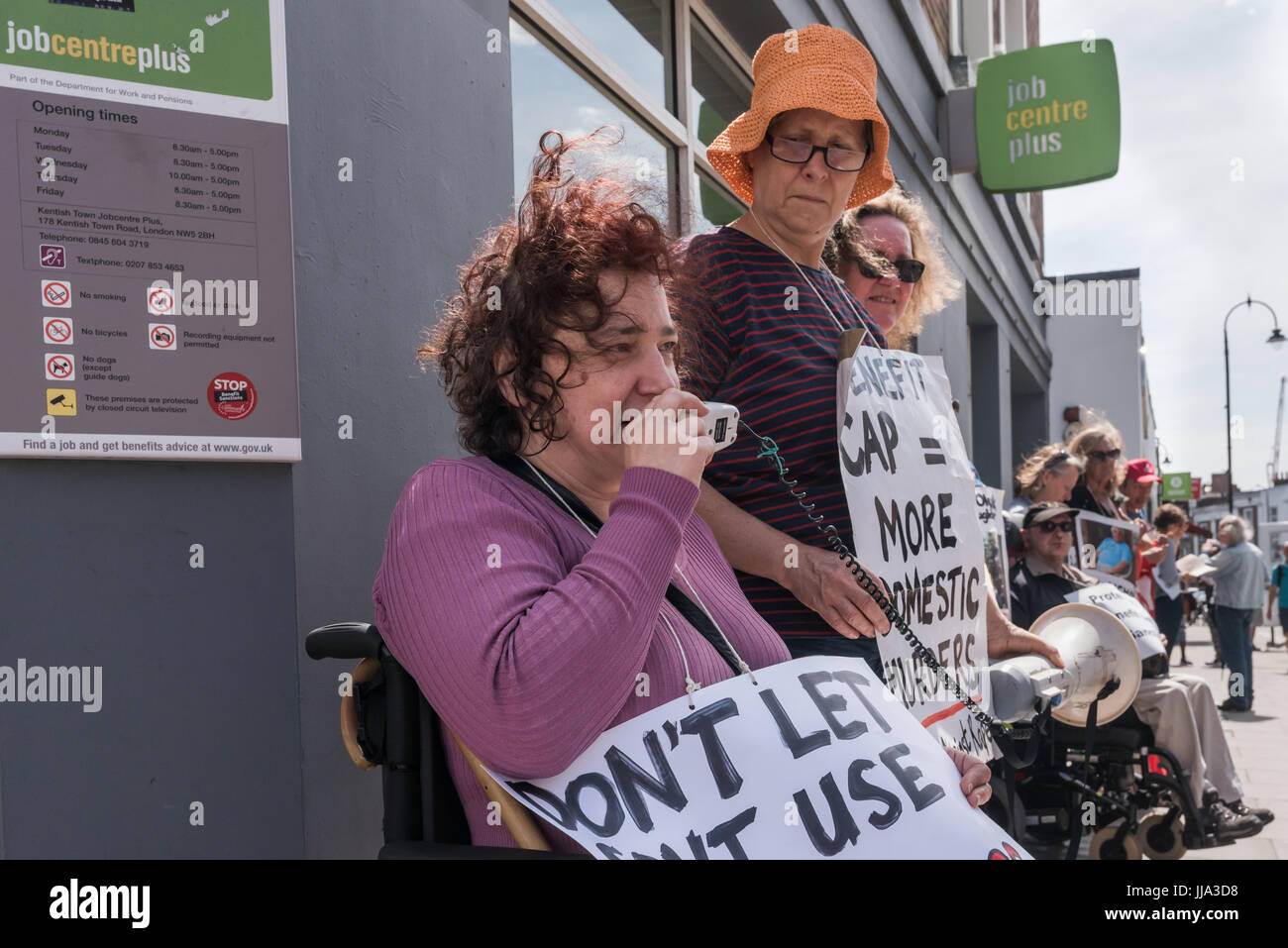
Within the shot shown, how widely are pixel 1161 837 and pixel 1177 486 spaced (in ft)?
76.0

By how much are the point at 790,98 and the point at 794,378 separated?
0.68m

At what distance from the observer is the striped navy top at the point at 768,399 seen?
2311 millimetres

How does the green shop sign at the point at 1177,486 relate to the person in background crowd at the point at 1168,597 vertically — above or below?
above

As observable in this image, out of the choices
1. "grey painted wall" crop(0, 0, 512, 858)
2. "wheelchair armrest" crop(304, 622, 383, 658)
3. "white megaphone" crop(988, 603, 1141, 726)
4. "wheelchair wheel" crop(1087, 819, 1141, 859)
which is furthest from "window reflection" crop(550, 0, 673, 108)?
"wheelchair wheel" crop(1087, 819, 1141, 859)

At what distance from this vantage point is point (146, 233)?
2072 mm

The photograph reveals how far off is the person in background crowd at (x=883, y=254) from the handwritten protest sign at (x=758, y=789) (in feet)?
5.74

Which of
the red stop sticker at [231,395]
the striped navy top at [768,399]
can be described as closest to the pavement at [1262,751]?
the striped navy top at [768,399]

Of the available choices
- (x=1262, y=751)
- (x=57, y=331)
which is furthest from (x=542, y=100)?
(x=1262, y=751)

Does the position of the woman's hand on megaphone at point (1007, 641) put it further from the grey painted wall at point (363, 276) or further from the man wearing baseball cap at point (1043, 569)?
the man wearing baseball cap at point (1043, 569)

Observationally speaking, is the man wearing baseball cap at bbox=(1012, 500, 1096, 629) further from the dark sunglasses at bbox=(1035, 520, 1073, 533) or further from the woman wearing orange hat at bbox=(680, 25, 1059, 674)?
the woman wearing orange hat at bbox=(680, 25, 1059, 674)

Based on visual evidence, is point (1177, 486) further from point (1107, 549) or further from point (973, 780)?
point (973, 780)

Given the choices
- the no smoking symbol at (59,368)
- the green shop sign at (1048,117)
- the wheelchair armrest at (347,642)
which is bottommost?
the wheelchair armrest at (347,642)

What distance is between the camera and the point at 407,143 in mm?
2713
